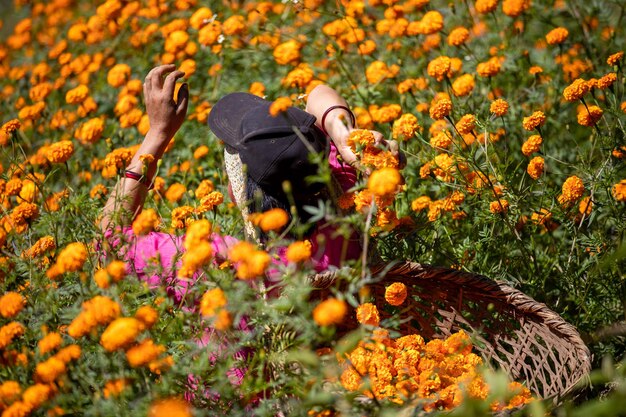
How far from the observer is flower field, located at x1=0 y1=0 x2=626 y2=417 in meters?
1.42

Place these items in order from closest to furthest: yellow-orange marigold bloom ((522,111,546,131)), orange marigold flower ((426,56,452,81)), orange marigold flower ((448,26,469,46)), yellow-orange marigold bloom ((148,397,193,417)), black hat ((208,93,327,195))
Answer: yellow-orange marigold bloom ((148,397,193,417)) → black hat ((208,93,327,195)) → yellow-orange marigold bloom ((522,111,546,131)) → orange marigold flower ((426,56,452,81)) → orange marigold flower ((448,26,469,46))

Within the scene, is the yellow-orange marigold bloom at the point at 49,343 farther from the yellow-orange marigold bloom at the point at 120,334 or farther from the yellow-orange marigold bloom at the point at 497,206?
the yellow-orange marigold bloom at the point at 497,206

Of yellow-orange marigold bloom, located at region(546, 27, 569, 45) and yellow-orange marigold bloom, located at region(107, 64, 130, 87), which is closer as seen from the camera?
yellow-orange marigold bloom, located at region(546, 27, 569, 45)

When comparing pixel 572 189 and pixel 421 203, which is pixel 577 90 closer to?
pixel 572 189

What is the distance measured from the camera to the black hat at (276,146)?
1.81 metres

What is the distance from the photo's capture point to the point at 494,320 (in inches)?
82.2

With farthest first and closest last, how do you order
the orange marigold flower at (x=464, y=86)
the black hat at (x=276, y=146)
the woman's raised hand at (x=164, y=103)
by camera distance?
the orange marigold flower at (x=464, y=86), the woman's raised hand at (x=164, y=103), the black hat at (x=276, y=146)

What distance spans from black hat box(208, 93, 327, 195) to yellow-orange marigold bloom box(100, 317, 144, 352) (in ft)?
2.01

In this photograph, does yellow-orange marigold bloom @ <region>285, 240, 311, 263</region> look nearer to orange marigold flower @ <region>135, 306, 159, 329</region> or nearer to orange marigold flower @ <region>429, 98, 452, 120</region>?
orange marigold flower @ <region>135, 306, 159, 329</region>

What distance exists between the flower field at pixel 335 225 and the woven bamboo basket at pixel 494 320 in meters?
0.08

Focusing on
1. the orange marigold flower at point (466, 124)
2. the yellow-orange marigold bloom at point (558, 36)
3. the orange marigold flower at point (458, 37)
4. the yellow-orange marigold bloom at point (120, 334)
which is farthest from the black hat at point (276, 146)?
the yellow-orange marigold bloom at point (558, 36)

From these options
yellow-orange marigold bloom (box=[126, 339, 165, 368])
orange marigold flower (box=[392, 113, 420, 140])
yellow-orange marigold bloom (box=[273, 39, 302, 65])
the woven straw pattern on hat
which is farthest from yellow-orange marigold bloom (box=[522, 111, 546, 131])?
yellow-orange marigold bloom (box=[126, 339, 165, 368])

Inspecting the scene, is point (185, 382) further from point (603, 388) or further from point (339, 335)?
point (603, 388)

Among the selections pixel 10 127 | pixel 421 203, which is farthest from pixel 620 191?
pixel 10 127
